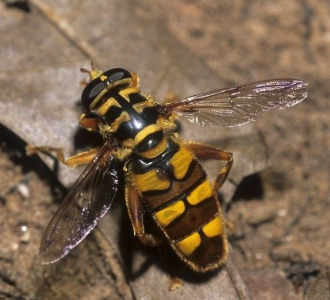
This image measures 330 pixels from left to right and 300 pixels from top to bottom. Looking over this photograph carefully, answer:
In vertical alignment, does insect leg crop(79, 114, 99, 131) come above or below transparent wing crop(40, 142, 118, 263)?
above

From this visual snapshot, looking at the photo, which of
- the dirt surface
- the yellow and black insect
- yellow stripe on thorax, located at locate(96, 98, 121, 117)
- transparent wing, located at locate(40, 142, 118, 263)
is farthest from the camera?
the dirt surface

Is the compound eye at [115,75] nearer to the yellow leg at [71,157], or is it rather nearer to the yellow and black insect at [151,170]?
the yellow and black insect at [151,170]

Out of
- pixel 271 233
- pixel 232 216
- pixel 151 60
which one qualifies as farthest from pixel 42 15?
pixel 271 233

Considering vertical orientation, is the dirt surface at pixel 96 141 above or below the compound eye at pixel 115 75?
below

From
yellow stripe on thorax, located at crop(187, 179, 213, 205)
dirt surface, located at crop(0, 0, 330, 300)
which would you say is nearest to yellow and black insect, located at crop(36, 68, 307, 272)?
yellow stripe on thorax, located at crop(187, 179, 213, 205)

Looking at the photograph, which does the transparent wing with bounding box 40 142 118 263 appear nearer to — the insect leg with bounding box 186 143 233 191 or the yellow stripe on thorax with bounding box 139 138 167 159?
the yellow stripe on thorax with bounding box 139 138 167 159

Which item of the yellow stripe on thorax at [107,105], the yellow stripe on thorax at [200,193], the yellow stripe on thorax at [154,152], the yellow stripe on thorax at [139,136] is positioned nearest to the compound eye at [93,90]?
the yellow stripe on thorax at [107,105]

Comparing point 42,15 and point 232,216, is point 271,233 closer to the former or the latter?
point 232,216
